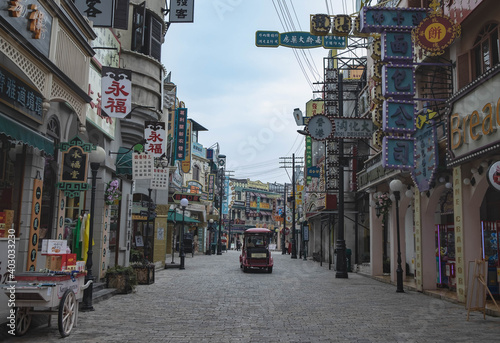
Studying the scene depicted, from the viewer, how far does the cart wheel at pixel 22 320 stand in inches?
315

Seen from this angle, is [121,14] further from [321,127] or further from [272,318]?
[321,127]

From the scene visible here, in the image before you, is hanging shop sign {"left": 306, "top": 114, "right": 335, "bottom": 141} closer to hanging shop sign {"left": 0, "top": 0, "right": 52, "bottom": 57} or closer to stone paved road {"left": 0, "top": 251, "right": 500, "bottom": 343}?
stone paved road {"left": 0, "top": 251, "right": 500, "bottom": 343}

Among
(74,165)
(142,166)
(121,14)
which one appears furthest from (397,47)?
(74,165)

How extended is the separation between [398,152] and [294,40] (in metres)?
6.77

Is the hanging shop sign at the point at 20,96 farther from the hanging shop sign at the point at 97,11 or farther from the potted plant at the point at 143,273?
the potted plant at the point at 143,273

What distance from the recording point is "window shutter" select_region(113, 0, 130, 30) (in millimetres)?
13953

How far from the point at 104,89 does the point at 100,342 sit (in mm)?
8302

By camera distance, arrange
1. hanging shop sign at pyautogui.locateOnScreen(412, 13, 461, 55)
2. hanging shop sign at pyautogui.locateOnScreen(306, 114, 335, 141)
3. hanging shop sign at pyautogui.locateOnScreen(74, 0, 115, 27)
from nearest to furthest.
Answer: hanging shop sign at pyautogui.locateOnScreen(74, 0, 115, 27) < hanging shop sign at pyautogui.locateOnScreen(412, 13, 461, 55) < hanging shop sign at pyautogui.locateOnScreen(306, 114, 335, 141)

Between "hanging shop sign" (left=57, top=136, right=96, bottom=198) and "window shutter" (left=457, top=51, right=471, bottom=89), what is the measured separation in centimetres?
1081

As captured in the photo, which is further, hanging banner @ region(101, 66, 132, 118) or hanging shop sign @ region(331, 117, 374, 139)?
hanging shop sign @ region(331, 117, 374, 139)

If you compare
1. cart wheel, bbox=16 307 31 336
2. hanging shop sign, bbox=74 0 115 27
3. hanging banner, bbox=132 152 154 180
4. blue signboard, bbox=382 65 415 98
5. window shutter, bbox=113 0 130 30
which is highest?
window shutter, bbox=113 0 130 30

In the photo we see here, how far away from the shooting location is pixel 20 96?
358 inches

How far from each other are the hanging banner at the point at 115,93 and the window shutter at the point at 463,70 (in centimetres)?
1009

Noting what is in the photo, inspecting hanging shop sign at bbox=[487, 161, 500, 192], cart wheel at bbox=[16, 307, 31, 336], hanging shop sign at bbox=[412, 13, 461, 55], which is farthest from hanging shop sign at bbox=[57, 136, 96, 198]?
hanging shop sign at bbox=[412, 13, 461, 55]
